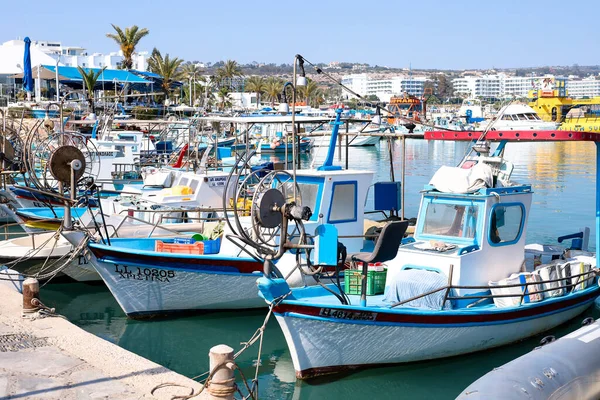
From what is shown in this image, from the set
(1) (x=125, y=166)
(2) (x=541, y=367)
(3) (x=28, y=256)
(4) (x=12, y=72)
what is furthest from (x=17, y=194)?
(4) (x=12, y=72)

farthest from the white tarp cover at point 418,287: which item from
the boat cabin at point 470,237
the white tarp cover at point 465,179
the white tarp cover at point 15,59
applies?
the white tarp cover at point 15,59

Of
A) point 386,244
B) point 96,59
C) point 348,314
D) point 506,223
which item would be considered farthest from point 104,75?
point 386,244

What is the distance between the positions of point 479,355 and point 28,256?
8.72 meters

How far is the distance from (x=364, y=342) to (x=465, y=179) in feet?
9.80

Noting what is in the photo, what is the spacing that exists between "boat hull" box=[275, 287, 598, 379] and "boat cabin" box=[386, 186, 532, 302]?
2.13 feet

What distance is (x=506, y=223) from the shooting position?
1117 cm

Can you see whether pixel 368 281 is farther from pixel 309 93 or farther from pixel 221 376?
pixel 309 93

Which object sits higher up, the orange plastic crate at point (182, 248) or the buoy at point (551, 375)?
the orange plastic crate at point (182, 248)

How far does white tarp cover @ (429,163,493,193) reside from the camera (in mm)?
10875

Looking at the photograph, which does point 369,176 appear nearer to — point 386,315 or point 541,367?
point 386,315

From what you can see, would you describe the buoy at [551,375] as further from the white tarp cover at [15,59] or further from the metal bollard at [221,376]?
the white tarp cover at [15,59]

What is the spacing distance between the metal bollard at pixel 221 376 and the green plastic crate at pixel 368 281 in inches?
145

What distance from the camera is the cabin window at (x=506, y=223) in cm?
1090

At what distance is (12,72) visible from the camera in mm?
69688
